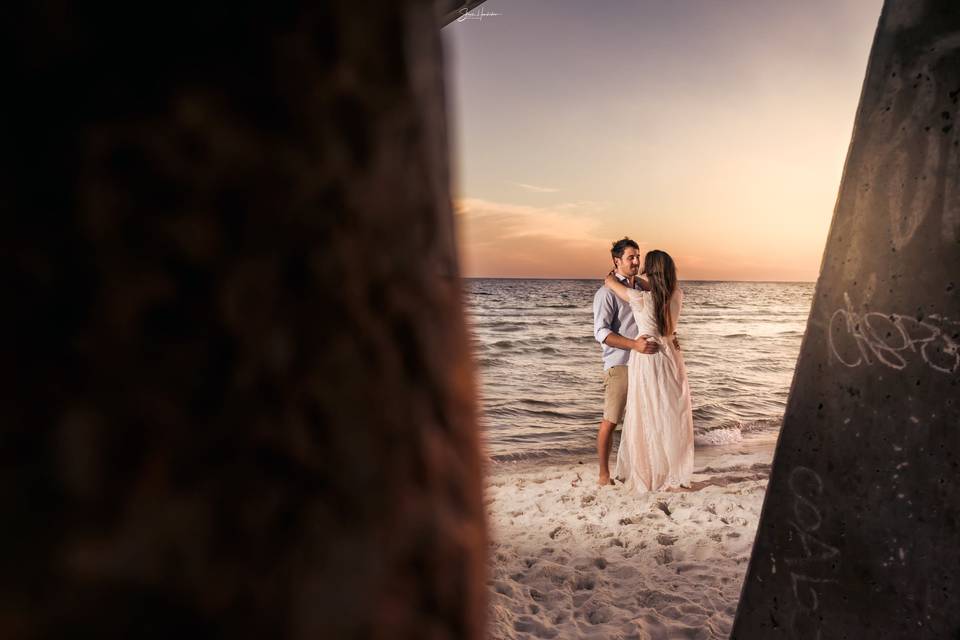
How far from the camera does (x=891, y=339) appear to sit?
6.57 ft

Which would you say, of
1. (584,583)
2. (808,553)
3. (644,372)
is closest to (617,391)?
(644,372)

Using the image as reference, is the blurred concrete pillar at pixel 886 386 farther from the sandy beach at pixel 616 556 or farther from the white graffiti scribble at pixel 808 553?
the sandy beach at pixel 616 556

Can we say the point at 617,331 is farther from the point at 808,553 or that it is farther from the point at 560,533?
the point at 808,553

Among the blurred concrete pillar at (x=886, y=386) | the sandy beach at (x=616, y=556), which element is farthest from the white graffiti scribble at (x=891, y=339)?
the sandy beach at (x=616, y=556)

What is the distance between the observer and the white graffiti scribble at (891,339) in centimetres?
188

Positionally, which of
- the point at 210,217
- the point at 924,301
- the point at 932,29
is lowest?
the point at 924,301

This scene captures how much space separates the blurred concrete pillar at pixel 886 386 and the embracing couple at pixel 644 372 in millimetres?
3530

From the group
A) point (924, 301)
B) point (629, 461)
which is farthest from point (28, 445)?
point (629, 461)

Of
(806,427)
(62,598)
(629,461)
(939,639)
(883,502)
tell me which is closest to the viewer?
(62,598)

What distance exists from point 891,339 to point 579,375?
12907mm

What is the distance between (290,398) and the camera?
23cm

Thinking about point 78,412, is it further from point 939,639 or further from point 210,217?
point 939,639

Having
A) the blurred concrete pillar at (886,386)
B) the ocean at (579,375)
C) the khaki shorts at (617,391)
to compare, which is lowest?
the ocean at (579,375)

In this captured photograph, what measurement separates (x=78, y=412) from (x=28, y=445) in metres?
0.02
